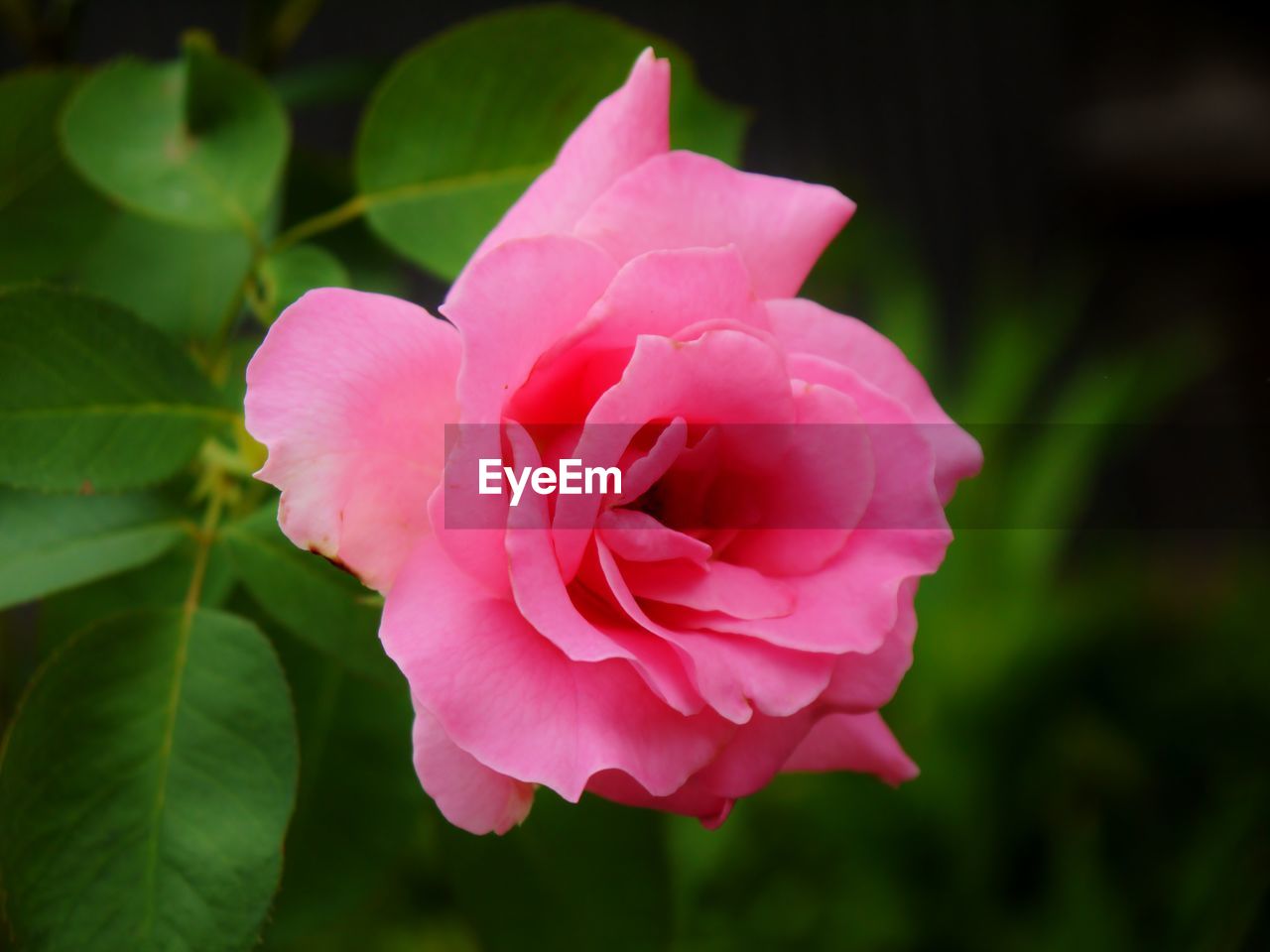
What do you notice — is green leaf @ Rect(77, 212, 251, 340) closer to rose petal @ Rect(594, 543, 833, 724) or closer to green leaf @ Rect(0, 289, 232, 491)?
green leaf @ Rect(0, 289, 232, 491)

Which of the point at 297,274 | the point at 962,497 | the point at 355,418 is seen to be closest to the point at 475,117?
the point at 297,274

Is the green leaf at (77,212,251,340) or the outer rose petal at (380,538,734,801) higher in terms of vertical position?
the outer rose petal at (380,538,734,801)

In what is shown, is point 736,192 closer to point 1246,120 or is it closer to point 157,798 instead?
point 157,798

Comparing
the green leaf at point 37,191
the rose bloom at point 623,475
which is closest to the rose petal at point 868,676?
the rose bloom at point 623,475

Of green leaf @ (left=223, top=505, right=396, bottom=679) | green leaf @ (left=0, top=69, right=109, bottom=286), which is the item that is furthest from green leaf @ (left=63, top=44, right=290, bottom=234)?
green leaf @ (left=223, top=505, right=396, bottom=679)

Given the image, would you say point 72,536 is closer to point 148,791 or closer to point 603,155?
point 148,791
